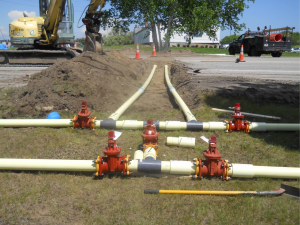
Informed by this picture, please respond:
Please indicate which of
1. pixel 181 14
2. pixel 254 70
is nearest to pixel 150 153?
pixel 254 70

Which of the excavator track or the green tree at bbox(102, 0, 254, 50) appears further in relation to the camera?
the green tree at bbox(102, 0, 254, 50)

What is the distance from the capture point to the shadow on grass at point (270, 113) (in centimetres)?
405

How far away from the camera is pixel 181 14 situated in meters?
28.1

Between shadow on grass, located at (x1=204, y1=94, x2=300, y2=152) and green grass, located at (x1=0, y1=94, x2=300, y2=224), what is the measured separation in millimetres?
29

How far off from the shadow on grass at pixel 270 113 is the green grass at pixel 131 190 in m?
0.03

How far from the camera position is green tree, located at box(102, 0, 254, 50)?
2711 centimetres

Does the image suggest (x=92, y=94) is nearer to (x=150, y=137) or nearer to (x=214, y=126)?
(x=214, y=126)

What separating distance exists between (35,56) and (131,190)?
13.9 metres

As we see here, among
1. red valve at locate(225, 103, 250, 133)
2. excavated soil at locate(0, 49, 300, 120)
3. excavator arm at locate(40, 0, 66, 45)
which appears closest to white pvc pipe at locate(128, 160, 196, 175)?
red valve at locate(225, 103, 250, 133)

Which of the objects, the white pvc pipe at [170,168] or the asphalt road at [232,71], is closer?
the white pvc pipe at [170,168]

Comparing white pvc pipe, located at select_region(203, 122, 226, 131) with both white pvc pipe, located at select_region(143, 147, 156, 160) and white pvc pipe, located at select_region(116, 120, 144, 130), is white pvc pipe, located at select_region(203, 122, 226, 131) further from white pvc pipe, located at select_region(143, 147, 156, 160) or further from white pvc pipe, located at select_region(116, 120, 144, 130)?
white pvc pipe, located at select_region(143, 147, 156, 160)

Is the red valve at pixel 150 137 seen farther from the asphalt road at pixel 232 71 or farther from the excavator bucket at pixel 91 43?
the excavator bucket at pixel 91 43

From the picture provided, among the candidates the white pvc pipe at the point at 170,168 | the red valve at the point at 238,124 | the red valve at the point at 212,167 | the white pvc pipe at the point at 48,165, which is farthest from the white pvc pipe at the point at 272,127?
the white pvc pipe at the point at 48,165

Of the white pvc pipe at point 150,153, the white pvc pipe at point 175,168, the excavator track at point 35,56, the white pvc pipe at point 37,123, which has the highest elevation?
the excavator track at point 35,56
